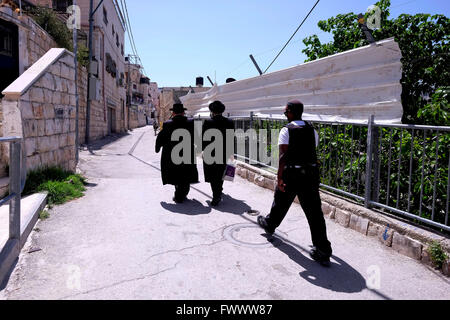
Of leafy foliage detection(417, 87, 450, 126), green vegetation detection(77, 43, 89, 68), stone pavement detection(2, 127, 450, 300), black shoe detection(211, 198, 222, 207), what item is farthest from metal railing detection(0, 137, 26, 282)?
green vegetation detection(77, 43, 89, 68)

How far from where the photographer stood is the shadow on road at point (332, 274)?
108 inches

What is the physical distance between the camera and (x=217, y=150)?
17.6 ft

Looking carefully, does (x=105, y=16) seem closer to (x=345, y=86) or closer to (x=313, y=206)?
(x=345, y=86)

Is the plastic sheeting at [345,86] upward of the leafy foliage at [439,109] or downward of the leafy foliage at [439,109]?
upward

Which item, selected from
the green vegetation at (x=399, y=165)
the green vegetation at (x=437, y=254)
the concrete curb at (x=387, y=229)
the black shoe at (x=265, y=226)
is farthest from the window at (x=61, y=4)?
the green vegetation at (x=437, y=254)

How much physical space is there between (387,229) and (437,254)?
2.09 ft

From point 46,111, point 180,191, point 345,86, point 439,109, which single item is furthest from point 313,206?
point 46,111

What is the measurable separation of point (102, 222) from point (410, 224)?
3915 millimetres

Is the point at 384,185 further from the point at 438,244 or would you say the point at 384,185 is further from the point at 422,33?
the point at 422,33

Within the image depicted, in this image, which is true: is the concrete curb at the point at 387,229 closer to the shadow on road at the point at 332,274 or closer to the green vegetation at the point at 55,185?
the shadow on road at the point at 332,274

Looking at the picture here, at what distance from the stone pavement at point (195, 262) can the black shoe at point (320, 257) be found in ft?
0.22

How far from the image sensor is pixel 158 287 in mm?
2611

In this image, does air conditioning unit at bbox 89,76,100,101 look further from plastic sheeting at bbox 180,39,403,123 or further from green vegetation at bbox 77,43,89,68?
plastic sheeting at bbox 180,39,403,123
